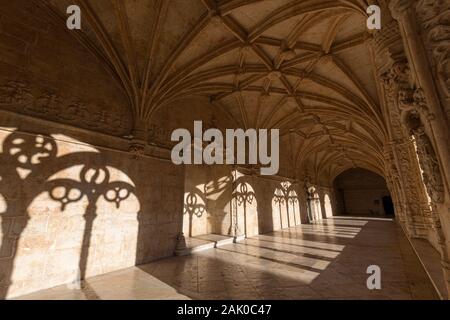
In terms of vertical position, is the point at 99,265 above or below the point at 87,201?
below

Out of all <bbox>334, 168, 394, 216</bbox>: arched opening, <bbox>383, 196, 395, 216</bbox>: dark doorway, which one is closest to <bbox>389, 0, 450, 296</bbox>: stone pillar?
<bbox>334, 168, 394, 216</bbox>: arched opening

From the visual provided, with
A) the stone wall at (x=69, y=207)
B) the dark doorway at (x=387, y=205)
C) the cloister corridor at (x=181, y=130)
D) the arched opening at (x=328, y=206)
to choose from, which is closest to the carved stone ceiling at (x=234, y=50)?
the cloister corridor at (x=181, y=130)

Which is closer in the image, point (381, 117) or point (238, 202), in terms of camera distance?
point (381, 117)

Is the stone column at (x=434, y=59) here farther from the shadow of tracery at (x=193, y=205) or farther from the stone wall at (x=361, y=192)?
the stone wall at (x=361, y=192)

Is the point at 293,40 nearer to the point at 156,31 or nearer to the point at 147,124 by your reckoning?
the point at 156,31

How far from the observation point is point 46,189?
431cm

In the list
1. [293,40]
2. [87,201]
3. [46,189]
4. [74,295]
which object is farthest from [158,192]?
[293,40]

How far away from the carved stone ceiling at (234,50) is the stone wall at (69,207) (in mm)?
1743

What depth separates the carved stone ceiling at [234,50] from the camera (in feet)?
17.0

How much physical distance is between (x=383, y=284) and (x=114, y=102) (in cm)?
757

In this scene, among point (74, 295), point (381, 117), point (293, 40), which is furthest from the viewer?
point (381, 117)

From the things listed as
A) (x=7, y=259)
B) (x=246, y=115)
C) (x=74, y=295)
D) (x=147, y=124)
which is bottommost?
(x=74, y=295)

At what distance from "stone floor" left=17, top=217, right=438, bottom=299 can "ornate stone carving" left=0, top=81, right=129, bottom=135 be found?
3.62m

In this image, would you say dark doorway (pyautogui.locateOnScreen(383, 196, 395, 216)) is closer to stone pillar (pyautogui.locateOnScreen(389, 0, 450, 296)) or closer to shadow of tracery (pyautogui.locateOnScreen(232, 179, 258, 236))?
shadow of tracery (pyautogui.locateOnScreen(232, 179, 258, 236))
